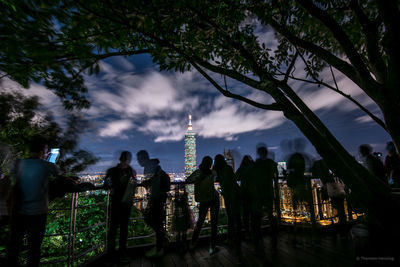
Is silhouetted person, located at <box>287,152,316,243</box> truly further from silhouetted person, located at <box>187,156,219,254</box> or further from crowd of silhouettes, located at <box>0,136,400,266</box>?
Answer: silhouetted person, located at <box>187,156,219,254</box>

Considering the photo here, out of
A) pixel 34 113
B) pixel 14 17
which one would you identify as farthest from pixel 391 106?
pixel 34 113

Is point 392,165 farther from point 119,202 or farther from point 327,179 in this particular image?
point 119,202

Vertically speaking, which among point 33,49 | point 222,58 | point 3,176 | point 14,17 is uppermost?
point 222,58

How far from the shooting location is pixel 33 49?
1817 mm

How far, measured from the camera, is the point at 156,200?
134 inches

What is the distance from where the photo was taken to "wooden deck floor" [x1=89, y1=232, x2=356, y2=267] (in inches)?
116

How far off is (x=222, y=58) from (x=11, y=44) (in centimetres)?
345

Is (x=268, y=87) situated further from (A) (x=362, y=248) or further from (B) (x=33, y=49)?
(B) (x=33, y=49)

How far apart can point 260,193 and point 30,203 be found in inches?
140

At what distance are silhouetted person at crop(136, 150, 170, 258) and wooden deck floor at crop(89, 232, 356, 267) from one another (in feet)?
0.76

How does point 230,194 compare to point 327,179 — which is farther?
point 327,179

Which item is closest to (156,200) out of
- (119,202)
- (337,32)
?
(119,202)

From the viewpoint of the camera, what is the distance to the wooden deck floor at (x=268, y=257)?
295 cm

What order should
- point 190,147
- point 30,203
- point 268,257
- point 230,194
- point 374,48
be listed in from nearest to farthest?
point 30,203, point 374,48, point 268,257, point 230,194, point 190,147
